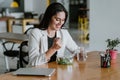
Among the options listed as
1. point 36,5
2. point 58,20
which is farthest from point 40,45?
point 36,5

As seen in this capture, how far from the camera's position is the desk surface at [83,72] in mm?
1922

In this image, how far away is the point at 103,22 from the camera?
447 centimetres

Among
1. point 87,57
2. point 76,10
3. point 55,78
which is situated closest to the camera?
point 55,78

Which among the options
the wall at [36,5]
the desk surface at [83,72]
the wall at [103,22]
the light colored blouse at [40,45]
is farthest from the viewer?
the wall at [36,5]

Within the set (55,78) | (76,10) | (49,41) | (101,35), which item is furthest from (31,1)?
(55,78)

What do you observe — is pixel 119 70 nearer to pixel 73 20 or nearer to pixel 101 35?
pixel 101 35

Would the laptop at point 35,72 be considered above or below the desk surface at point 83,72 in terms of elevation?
above

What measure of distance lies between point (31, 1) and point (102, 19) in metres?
6.43

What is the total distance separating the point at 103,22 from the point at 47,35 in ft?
6.57

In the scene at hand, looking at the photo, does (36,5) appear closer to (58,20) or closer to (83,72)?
(58,20)

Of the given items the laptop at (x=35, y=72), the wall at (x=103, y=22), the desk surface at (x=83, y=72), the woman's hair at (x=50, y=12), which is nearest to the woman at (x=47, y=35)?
the woman's hair at (x=50, y=12)

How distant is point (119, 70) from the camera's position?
216 centimetres

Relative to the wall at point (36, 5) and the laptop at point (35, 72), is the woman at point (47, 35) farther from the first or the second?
the wall at point (36, 5)

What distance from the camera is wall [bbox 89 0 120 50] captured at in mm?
4312
